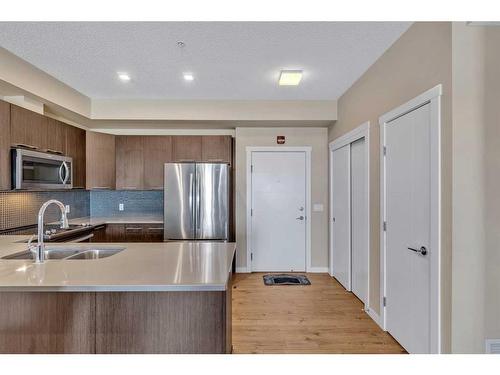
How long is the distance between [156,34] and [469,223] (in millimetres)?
2571

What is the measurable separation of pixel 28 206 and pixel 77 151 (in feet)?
2.80

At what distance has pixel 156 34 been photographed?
244 centimetres

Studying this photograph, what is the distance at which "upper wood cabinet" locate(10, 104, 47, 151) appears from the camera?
2811 mm

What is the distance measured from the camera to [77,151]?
12.9 ft

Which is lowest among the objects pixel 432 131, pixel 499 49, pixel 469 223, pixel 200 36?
pixel 469 223

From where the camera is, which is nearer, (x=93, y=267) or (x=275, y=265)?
(x=93, y=267)

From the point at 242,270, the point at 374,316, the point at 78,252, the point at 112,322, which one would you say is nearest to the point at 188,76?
the point at 78,252

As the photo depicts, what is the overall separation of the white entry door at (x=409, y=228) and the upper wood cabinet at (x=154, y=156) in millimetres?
3079

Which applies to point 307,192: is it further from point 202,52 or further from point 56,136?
point 56,136

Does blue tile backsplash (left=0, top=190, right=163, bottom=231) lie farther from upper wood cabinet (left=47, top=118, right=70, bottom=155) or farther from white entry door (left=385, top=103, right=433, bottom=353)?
white entry door (left=385, top=103, right=433, bottom=353)

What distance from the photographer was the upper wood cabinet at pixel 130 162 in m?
4.57

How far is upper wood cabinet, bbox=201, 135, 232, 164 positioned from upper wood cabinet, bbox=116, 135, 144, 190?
0.94 m
